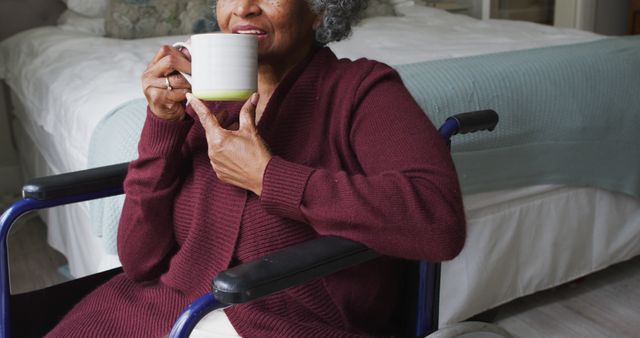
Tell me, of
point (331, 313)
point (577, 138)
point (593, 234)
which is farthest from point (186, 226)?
point (593, 234)

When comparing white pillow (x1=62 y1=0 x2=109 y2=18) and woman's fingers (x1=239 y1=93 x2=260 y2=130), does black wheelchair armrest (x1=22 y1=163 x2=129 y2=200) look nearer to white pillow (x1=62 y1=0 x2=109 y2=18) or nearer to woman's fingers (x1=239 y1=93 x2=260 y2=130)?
woman's fingers (x1=239 y1=93 x2=260 y2=130)

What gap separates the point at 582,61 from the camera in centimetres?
191


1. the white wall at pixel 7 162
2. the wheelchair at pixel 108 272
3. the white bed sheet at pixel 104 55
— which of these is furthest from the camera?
the white wall at pixel 7 162

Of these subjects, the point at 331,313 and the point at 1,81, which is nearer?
the point at 331,313

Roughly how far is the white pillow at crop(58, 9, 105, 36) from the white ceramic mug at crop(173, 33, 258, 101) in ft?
6.93

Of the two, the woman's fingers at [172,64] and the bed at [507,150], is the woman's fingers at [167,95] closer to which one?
the woman's fingers at [172,64]

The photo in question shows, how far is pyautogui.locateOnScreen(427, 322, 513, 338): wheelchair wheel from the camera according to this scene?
3.04 ft

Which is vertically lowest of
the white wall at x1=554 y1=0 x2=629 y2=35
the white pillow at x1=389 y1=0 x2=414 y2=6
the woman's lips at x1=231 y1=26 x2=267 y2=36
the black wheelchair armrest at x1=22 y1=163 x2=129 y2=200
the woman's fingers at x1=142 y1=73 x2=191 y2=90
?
the white wall at x1=554 y1=0 x2=629 y2=35

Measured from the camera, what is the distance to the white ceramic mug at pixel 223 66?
81 centimetres

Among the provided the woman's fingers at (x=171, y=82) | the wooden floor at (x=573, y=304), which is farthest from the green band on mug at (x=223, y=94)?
the wooden floor at (x=573, y=304)

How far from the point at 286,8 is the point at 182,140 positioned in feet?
0.78

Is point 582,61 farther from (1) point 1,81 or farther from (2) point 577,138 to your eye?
(1) point 1,81

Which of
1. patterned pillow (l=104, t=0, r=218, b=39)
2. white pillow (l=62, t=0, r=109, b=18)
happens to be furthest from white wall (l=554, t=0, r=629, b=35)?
white pillow (l=62, t=0, r=109, b=18)

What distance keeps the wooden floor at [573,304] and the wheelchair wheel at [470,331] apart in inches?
36.1
